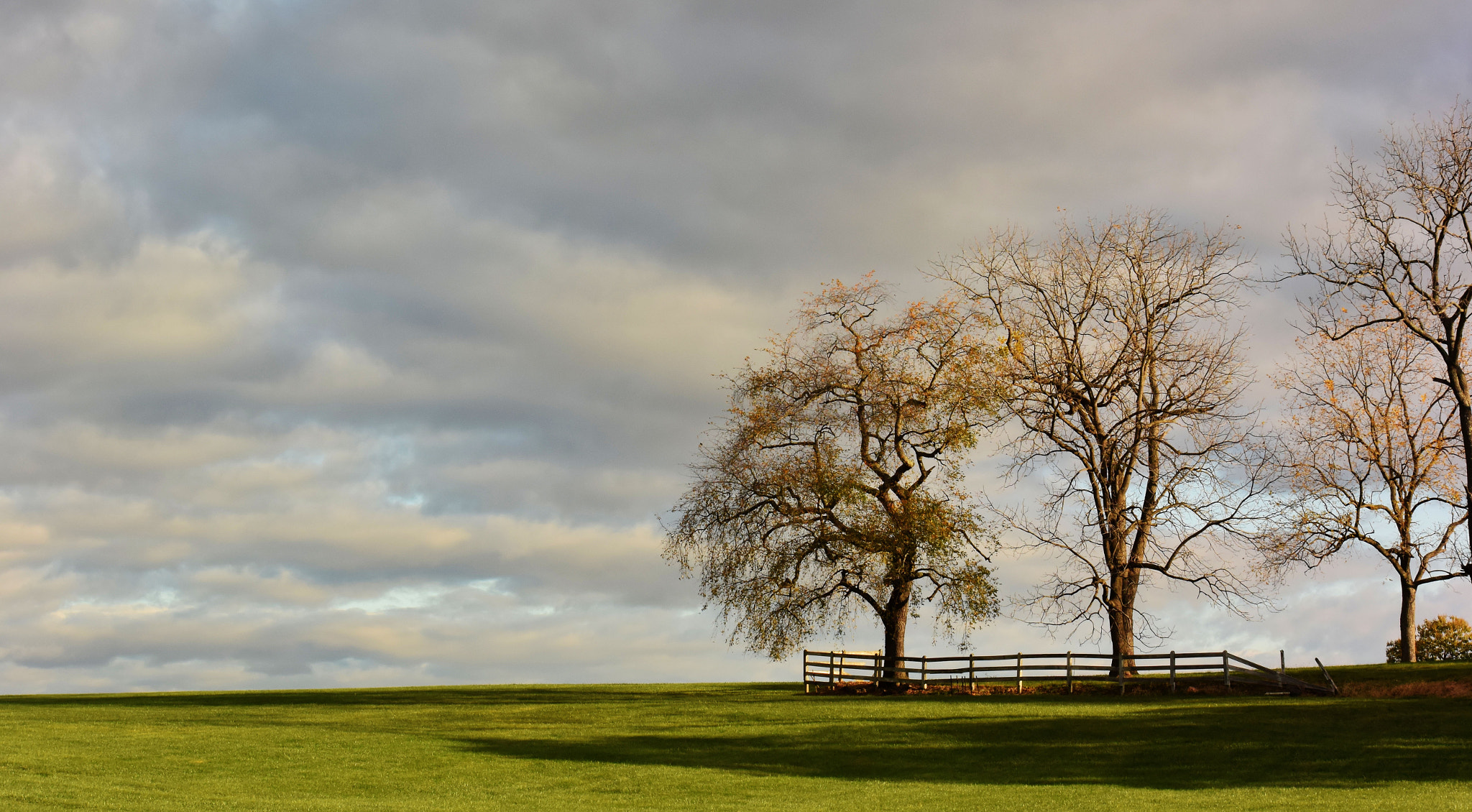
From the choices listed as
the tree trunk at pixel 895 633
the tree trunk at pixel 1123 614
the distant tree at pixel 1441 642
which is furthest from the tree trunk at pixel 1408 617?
the tree trunk at pixel 895 633

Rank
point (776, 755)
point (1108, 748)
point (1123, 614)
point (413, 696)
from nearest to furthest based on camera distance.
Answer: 1. point (1108, 748)
2. point (776, 755)
3. point (1123, 614)
4. point (413, 696)

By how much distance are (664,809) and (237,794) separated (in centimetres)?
831

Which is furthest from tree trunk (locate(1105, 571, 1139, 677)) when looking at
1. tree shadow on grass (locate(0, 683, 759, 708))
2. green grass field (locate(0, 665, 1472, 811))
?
tree shadow on grass (locate(0, 683, 759, 708))

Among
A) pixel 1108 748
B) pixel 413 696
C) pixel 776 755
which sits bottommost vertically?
pixel 413 696

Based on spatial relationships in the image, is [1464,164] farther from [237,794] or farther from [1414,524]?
[237,794]

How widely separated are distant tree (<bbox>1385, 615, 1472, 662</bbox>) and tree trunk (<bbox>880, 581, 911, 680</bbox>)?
23.0 m

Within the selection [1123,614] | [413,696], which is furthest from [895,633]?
[413,696]

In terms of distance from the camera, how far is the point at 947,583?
38.1 m

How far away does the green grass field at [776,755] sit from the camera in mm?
21359

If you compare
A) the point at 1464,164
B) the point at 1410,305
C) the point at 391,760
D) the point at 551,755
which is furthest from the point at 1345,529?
the point at 391,760

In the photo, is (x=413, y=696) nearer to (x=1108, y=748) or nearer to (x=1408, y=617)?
(x=1108, y=748)

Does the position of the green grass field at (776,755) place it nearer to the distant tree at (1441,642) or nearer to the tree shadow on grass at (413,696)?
the tree shadow on grass at (413,696)

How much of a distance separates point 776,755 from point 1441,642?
36.6m

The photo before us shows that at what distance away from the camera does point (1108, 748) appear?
2667 cm
